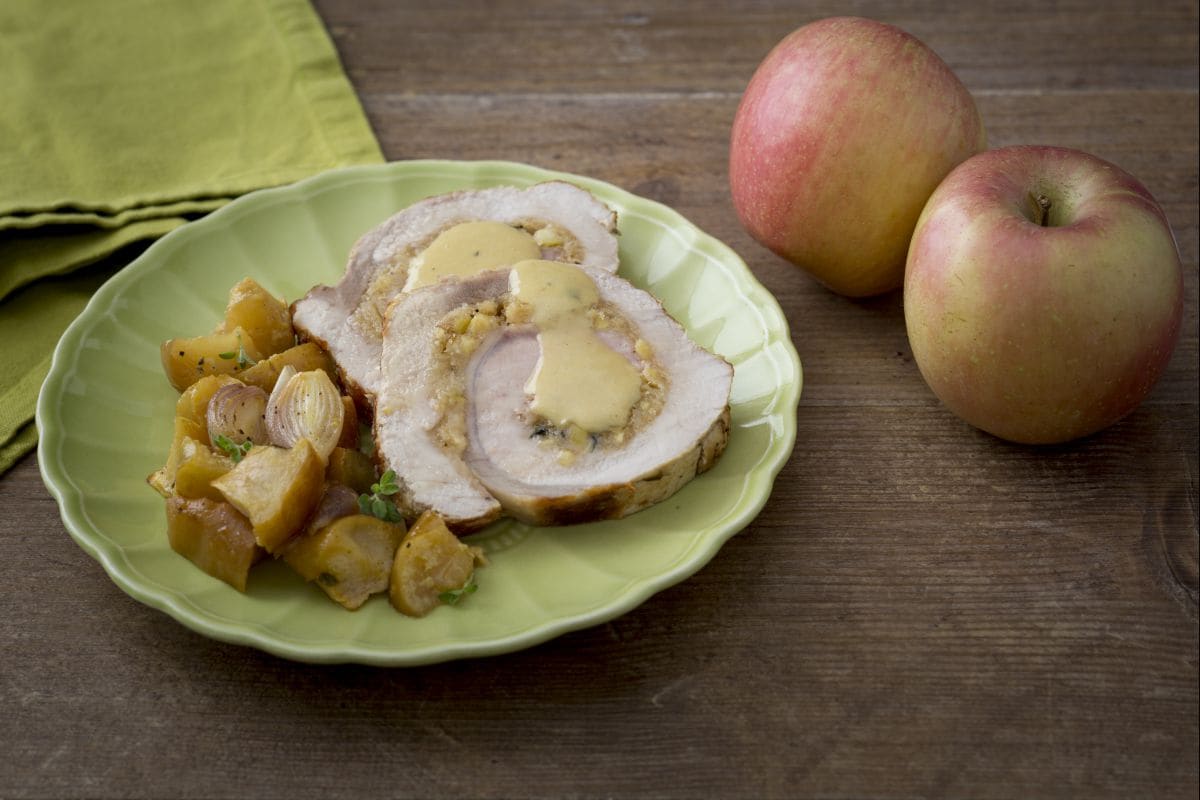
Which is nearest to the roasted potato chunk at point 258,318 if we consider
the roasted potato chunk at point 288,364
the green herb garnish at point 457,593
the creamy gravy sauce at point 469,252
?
the roasted potato chunk at point 288,364

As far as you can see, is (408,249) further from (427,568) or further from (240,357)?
(427,568)

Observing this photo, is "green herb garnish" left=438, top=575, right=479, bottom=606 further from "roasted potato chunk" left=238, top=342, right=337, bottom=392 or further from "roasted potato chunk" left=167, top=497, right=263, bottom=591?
"roasted potato chunk" left=238, top=342, right=337, bottom=392

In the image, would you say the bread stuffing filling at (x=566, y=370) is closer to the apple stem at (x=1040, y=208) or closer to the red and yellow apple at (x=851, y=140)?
the red and yellow apple at (x=851, y=140)

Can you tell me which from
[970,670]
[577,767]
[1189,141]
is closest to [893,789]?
[970,670]

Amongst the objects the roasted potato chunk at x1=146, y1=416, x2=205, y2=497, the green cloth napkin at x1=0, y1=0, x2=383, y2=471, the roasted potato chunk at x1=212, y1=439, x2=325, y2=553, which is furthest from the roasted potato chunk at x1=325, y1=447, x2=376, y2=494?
the green cloth napkin at x1=0, y1=0, x2=383, y2=471

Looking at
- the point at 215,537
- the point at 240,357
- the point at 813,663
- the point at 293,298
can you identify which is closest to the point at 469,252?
the point at 293,298

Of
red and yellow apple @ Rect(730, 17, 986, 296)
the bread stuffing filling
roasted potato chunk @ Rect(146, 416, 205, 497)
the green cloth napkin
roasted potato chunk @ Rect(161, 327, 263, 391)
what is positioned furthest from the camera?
the green cloth napkin
